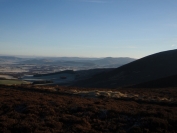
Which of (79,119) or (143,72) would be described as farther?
(143,72)

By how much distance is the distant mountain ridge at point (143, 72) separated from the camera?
7190cm

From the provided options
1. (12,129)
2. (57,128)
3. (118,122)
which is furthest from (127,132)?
(12,129)

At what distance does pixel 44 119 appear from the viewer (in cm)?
1479

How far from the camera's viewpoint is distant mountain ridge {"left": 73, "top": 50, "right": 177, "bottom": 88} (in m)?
71.9

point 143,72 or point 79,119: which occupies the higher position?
point 79,119

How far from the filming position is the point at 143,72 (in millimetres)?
80000

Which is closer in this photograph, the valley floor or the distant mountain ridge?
the valley floor

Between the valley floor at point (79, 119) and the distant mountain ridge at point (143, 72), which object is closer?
the valley floor at point (79, 119)

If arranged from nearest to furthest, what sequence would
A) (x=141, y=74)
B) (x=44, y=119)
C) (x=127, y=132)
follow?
(x=127, y=132) < (x=44, y=119) < (x=141, y=74)

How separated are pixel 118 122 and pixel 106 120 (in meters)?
0.82

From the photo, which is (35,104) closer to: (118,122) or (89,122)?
(89,122)

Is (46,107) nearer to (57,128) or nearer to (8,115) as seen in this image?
(8,115)

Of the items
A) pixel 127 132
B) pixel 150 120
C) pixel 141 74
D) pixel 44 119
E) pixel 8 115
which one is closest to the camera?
pixel 127 132

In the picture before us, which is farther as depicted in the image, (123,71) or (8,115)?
(123,71)
